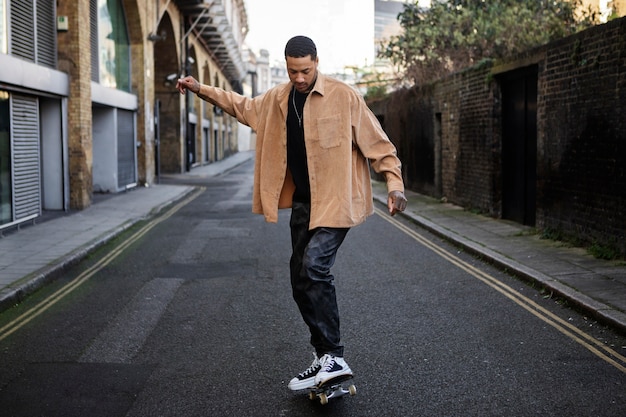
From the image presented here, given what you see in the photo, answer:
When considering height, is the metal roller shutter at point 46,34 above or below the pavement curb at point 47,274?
above

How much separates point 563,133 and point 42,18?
1009 centimetres

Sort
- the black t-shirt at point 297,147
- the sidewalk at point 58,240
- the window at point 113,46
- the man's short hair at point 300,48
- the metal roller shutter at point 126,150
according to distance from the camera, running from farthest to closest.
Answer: the metal roller shutter at point 126,150 < the window at point 113,46 < the sidewalk at point 58,240 < the black t-shirt at point 297,147 < the man's short hair at point 300,48

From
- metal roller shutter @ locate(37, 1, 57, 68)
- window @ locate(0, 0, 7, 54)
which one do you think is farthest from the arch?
window @ locate(0, 0, 7, 54)

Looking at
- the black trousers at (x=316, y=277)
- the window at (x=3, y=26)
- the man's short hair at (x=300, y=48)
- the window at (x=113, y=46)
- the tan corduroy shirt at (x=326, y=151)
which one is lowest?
the black trousers at (x=316, y=277)

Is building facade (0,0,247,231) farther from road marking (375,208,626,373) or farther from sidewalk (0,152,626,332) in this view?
road marking (375,208,626,373)

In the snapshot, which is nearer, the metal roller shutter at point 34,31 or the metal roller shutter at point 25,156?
the metal roller shutter at point 25,156

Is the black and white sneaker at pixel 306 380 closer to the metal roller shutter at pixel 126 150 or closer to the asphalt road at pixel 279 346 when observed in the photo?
the asphalt road at pixel 279 346

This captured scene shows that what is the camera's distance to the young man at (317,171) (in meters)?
4.20

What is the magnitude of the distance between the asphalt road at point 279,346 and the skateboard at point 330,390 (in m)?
0.05

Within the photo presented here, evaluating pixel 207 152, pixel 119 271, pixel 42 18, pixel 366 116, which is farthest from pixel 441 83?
pixel 207 152

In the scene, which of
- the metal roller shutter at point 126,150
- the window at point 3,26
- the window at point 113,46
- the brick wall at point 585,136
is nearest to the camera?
the brick wall at point 585,136

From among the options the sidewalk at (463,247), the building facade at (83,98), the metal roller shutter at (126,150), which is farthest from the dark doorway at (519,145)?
the metal roller shutter at (126,150)

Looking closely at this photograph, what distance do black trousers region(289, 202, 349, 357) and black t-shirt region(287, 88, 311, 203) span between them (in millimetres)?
93

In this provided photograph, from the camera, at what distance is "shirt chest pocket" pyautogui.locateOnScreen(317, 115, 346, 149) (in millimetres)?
4203
